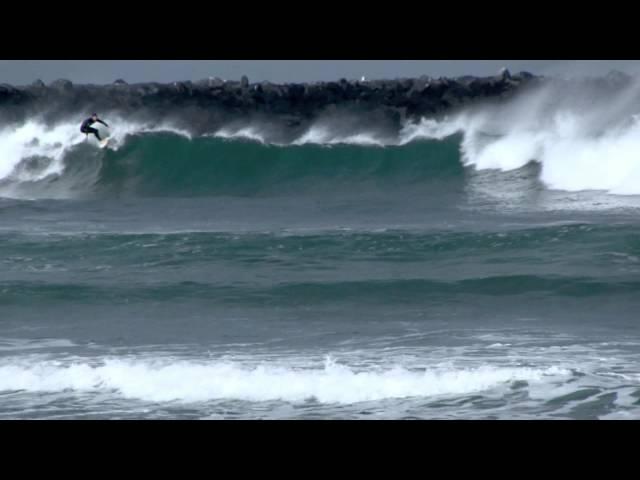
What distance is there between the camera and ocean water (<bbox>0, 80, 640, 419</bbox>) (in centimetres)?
838

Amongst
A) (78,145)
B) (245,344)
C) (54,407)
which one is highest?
(78,145)

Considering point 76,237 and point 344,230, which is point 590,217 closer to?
point 344,230

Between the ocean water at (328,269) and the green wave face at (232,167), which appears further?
the green wave face at (232,167)

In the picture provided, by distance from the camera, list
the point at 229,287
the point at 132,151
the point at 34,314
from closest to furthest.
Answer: the point at 34,314
the point at 229,287
the point at 132,151

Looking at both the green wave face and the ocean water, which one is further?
the green wave face

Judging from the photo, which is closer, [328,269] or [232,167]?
[328,269]

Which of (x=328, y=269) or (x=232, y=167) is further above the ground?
(x=232, y=167)

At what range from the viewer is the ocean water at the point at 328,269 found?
27.5 ft

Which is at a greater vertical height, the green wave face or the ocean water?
the green wave face

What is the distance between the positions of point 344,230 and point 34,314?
521 cm

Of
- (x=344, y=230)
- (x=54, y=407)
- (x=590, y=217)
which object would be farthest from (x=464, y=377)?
(x=590, y=217)

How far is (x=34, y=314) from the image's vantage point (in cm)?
1197

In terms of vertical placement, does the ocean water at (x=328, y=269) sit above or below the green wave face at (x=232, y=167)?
below

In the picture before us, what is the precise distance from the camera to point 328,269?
13.5m
